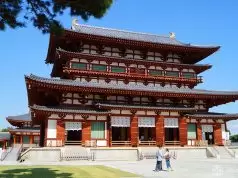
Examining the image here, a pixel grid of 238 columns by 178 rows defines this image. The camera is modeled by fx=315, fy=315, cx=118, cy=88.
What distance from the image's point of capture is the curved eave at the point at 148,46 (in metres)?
35.4

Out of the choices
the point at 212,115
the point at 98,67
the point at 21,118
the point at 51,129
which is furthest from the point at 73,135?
the point at 21,118

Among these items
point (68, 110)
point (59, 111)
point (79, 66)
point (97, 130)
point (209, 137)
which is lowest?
point (209, 137)

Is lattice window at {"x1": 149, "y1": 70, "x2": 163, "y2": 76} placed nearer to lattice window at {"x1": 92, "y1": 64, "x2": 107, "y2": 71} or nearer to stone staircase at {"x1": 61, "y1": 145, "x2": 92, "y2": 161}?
lattice window at {"x1": 92, "y1": 64, "x2": 107, "y2": 71}

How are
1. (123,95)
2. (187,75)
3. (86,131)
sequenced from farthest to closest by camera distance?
1. (187,75)
2. (123,95)
3. (86,131)

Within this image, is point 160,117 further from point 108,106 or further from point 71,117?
point 71,117

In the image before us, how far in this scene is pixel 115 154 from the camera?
31281mm

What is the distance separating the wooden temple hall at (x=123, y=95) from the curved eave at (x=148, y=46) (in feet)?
0.36

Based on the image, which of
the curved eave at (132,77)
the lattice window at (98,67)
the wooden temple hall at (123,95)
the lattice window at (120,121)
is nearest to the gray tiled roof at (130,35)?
the wooden temple hall at (123,95)

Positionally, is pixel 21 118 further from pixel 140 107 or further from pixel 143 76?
pixel 140 107

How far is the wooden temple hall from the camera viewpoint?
3203 centimetres

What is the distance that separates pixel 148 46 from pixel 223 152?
14852 mm

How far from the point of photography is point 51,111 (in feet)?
99.2

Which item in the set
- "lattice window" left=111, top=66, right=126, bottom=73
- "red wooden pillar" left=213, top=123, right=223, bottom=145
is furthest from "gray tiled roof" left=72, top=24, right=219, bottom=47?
"red wooden pillar" left=213, top=123, right=223, bottom=145

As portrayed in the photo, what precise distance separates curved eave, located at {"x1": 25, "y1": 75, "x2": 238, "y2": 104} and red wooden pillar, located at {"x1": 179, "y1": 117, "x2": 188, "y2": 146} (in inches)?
115
